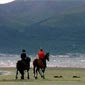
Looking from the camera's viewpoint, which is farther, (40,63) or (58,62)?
(58,62)

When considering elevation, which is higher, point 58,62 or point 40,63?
point 58,62

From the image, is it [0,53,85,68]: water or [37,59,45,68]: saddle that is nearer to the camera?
[37,59,45,68]: saddle

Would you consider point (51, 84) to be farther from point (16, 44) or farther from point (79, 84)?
point (16, 44)

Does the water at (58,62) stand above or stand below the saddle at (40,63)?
above

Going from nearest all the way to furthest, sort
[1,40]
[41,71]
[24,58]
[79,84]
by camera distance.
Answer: [79,84] < [24,58] < [41,71] < [1,40]

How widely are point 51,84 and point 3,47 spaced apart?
14320 centimetres

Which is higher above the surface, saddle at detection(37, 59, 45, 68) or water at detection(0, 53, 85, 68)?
water at detection(0, 53, 85, 68)

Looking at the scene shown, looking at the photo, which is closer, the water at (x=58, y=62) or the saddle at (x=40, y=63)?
the saddle at (x=40, y=63)

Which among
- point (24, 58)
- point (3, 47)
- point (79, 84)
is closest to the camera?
point (79, 84)

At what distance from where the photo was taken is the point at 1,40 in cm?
19988

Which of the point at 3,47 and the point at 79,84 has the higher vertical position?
the point at 3,47

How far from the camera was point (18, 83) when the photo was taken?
134ft

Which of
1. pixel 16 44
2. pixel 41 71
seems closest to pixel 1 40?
pixel 16 44

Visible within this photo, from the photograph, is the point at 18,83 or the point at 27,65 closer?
the point at 18,83
